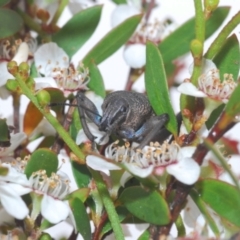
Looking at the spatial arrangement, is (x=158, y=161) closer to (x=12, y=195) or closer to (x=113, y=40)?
(x=12, y=195)

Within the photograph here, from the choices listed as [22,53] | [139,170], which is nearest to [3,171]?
[139,170]

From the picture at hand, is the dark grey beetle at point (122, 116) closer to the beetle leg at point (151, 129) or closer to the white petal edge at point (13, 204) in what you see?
the beetle leg at point (151, 129)

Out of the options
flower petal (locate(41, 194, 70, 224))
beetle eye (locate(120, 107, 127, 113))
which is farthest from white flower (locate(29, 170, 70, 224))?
beetle eye (locate(120, 107, 127, 113))

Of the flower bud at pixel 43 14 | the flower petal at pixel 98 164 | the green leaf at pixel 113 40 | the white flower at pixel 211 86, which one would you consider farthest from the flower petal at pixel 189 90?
the flower bud at pixel 43 14

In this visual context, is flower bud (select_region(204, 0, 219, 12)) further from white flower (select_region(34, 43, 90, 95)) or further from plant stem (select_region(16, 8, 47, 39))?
plant stem (select_region(16, 8, 47, 39))

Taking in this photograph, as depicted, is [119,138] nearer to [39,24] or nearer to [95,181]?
[95,181]

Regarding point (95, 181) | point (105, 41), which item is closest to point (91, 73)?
point (105, 41)
